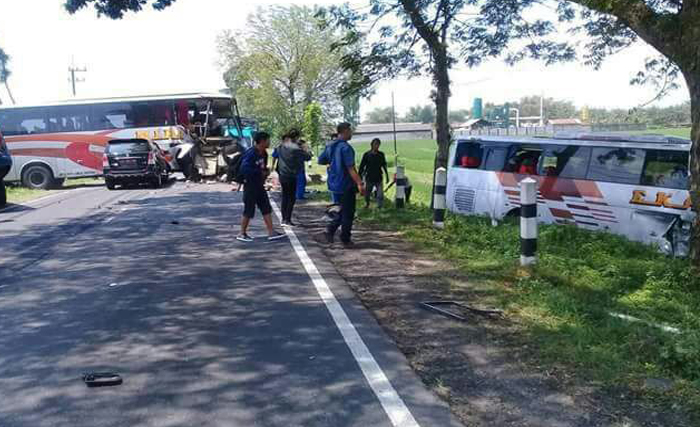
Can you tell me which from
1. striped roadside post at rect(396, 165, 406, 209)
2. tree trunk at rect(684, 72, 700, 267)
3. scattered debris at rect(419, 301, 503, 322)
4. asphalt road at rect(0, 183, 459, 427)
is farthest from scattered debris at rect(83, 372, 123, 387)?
striped roadside post at rect(396, 165, 406, 209)

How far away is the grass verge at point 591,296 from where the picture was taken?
15.1 ft

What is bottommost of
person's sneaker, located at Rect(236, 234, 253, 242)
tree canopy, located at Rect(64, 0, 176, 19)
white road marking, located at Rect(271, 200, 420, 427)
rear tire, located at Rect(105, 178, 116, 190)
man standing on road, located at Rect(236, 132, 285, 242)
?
white road marking, located at Rect(271, 200, 420, 427)

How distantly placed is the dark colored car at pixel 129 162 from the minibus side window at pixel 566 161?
15.5m

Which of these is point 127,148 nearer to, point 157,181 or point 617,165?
point 157,181

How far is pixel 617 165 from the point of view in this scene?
10672mm

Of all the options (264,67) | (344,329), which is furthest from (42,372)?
(264,67)

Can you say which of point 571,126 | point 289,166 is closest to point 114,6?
point 289,166

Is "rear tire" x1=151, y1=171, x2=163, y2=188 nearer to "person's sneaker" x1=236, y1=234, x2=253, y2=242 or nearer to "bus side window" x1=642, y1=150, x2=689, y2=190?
"person's sneaker" x1=236, y1=234, x2=253, y2=242

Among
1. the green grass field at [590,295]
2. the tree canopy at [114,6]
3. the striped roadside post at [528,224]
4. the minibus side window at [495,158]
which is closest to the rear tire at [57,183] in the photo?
the tree canopy at [114,6]

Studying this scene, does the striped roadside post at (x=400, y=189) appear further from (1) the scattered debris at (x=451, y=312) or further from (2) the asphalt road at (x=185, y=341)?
(1) the scattered debris at (x=451, y=312)

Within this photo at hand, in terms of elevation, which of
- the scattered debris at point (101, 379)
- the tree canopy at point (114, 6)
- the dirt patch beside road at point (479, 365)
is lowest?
the dirt patch beside road at point (479, 365)

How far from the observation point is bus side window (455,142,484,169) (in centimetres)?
1313

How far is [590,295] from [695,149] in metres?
1.93

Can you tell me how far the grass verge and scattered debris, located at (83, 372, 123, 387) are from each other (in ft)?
9.50
